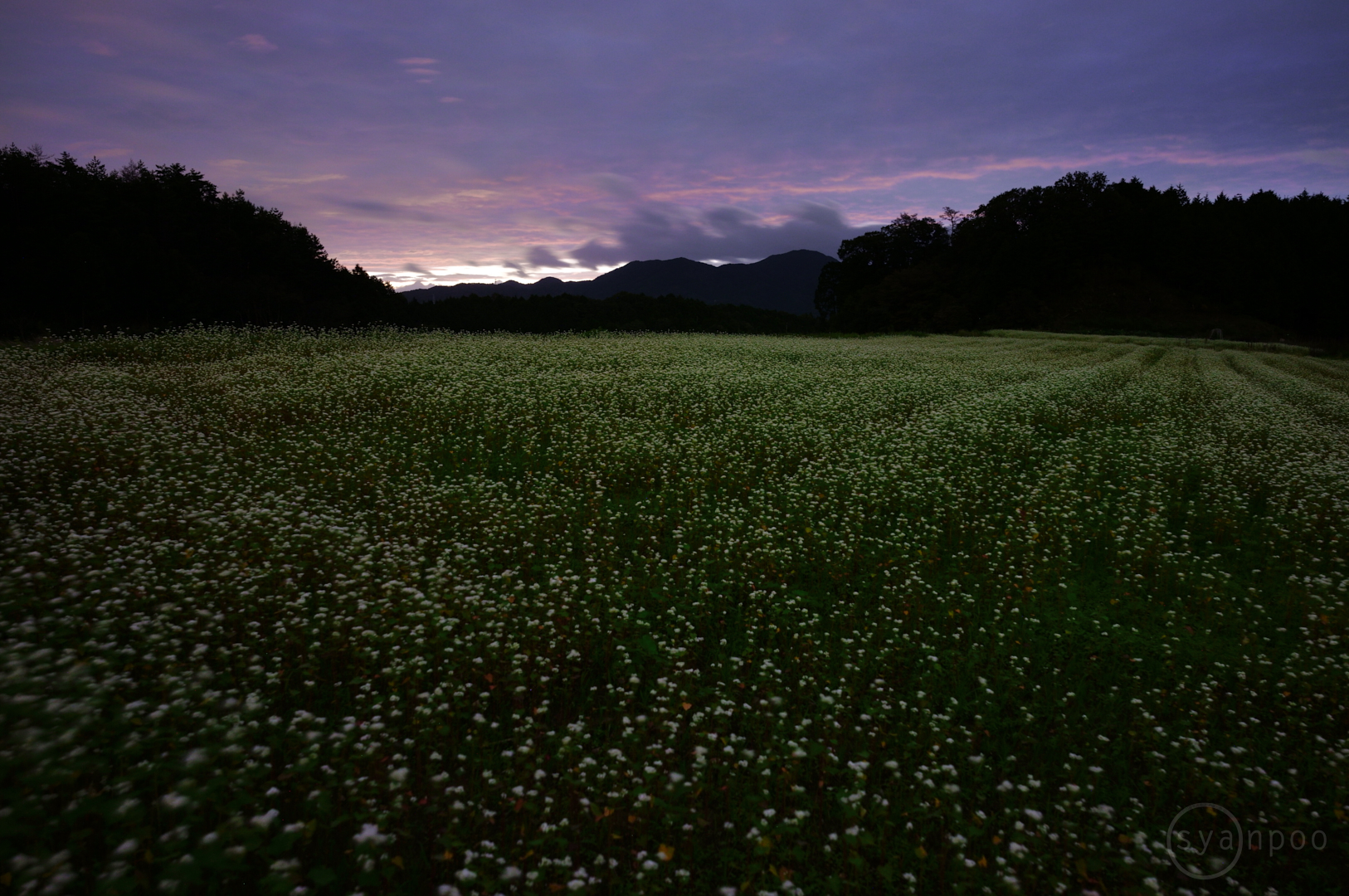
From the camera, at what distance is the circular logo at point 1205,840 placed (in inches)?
157

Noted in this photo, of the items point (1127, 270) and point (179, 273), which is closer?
point (179, 273)

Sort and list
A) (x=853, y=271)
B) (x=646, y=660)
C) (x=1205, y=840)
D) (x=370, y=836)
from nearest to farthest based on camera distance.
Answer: (x=370, y=836) → (x=1205, y=840) → (x=646, y=660) → (x=853, y=271)

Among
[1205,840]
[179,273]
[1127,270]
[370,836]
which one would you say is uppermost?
[1127,270]

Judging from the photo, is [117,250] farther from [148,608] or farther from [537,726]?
[537,726]

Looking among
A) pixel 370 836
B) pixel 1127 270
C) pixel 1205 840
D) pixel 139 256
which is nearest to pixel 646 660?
pixel 370 836

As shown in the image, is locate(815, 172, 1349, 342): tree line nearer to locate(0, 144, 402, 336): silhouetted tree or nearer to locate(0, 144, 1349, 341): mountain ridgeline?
locate(0, 144, 1349, 341): mountain ridgeline

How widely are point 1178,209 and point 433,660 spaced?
125005 millimetres

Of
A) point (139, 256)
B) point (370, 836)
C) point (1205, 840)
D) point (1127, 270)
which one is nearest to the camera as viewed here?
point (370, 836)

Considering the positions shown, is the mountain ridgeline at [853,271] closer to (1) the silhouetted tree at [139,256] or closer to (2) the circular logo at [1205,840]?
(1) the silhouetted tree at [139,256]

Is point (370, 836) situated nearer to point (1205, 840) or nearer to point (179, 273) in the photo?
point (1205, 840)

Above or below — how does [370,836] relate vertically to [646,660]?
above

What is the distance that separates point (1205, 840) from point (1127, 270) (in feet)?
363

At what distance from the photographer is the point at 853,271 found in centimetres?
10744

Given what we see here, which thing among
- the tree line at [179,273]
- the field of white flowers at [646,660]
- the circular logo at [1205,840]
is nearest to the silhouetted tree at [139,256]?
the tree line at [179,273]
